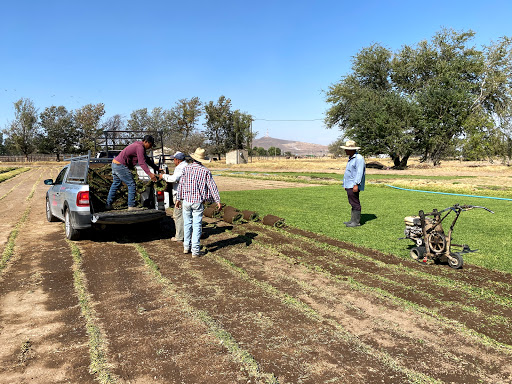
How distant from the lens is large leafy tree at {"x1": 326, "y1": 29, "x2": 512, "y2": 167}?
39344 mm

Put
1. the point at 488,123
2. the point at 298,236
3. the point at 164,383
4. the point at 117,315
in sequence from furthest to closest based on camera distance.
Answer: the point at 488,123, the point at 298,236, the point at 117,315, the point at 164,383

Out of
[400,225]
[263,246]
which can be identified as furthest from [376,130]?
[263,246]

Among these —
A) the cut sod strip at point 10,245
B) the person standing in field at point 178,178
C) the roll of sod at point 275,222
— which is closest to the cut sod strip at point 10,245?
the cut sod strip at point 10,245

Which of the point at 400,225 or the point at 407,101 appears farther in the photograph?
the point at 407,101

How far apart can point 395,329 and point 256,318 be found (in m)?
1.36

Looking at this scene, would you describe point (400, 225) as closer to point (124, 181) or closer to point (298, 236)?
point (298, 236)

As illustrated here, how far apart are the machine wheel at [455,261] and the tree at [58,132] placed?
82727mm

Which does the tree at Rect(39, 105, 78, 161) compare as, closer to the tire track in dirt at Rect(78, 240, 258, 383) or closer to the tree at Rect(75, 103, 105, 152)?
the tree at Rect(75, 103, 105, 152)

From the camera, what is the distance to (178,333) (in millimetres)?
3531

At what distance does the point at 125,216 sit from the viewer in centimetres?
718

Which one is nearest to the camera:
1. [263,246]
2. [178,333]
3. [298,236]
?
[178,333]

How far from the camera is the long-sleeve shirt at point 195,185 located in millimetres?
6371

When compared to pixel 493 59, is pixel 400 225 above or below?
below

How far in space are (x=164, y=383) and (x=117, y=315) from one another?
146 centimetres
